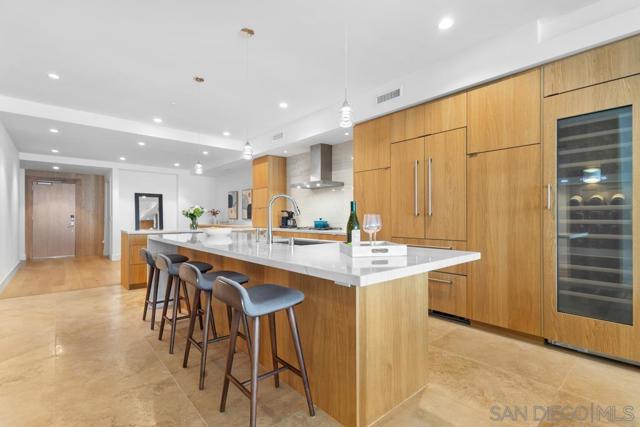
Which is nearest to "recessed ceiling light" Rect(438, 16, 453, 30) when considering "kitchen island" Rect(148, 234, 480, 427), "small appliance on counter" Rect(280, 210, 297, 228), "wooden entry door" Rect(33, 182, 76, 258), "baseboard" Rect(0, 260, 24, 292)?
"kitchen island" Rect(148, 234, 480, 427)

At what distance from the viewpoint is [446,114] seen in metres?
3.25

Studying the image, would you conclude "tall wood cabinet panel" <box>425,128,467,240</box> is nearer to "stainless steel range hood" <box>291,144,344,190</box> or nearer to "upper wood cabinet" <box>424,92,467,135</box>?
"upper wood cabinet" <box>424,92,467,135</box>

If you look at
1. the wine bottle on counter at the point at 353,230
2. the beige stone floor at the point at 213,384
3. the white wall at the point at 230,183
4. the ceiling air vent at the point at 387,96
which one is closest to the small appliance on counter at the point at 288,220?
the white wall at the point at 230,183

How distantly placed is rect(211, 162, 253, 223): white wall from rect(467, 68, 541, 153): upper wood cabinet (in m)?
5.77

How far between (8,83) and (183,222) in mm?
5864

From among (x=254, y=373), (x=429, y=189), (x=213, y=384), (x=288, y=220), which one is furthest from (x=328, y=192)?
(x=254, y=373)

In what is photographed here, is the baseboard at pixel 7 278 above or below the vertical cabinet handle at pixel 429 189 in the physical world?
below

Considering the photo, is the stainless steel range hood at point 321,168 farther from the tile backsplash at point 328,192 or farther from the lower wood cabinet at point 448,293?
the lower wood cabinet at point 448,293

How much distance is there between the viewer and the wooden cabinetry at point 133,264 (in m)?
4.68

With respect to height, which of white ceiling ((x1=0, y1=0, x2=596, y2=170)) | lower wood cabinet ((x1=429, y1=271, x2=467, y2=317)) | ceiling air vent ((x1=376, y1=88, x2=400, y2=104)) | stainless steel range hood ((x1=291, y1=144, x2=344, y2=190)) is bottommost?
lower wood cabinet ((x1=429, y1=271, x2=467, y2=317))

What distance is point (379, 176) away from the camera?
12.8 feet

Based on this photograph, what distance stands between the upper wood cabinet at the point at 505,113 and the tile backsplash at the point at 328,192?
2.48 metres

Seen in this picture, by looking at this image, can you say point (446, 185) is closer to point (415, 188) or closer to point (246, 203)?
point (415, 188)

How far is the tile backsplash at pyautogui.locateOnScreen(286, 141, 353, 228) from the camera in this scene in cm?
540
